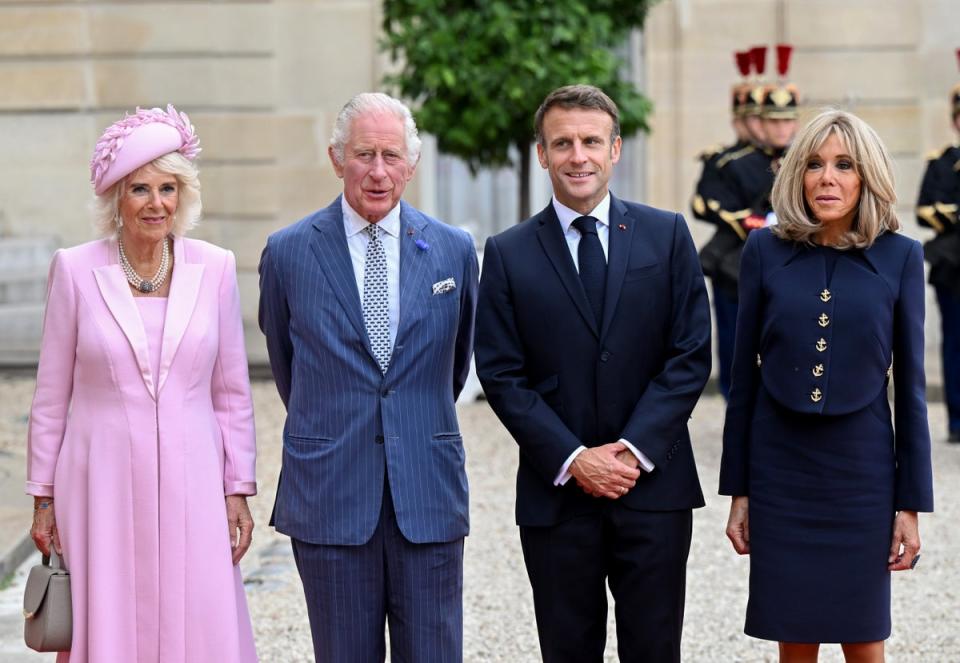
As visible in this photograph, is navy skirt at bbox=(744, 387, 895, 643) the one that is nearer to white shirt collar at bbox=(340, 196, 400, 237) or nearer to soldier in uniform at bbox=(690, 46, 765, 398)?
white shirt collar at bbox=(340, 196, 400, 237)

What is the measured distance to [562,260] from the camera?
434 centimetres

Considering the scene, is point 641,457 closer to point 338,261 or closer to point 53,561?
point 338,261

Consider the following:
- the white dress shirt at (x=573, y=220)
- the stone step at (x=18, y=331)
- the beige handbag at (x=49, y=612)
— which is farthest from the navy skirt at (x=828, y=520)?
the stone step at (x=18, y=331)

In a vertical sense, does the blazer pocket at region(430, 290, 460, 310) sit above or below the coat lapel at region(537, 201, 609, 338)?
below

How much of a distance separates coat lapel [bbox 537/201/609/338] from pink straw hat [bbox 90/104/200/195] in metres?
0.93

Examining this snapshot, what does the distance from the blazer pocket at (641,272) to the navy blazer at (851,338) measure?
248 millimetres

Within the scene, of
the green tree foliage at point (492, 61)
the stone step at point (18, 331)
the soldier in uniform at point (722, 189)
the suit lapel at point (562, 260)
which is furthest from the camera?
the stone step at point (18, 331)

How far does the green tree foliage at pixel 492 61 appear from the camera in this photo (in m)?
10.4

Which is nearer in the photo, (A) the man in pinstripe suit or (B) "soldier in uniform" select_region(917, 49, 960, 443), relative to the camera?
(A) the man in pinstripe suit

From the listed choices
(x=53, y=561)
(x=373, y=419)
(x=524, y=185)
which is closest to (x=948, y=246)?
(x=524, y=185)

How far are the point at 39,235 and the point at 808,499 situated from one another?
992cm

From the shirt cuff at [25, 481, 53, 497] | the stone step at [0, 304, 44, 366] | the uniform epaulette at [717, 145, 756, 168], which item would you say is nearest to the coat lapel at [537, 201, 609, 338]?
A: the shirt cuff at [25, 481, 53, 497]

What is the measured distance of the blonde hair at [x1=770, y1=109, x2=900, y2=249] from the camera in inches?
165

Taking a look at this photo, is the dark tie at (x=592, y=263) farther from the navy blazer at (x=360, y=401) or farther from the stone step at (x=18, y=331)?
the stone step at (x=18, y=331)
